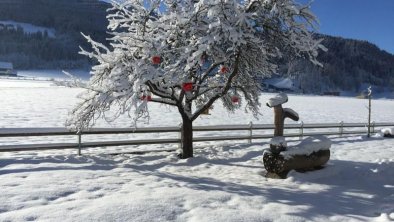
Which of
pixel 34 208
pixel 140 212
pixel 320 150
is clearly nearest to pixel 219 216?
pixel 140 212

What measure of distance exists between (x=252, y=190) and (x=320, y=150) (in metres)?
3.13

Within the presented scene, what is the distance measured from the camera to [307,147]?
10.6 meters

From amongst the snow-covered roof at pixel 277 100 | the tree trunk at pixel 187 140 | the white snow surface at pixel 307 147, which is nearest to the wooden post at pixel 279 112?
the snow-covered roof at pixel 277 100

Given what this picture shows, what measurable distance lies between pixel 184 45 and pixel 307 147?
445 cm

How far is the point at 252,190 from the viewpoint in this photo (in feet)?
28.5

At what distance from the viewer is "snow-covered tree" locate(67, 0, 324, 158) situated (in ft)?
32.0

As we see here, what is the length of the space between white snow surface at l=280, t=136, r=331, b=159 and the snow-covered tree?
7.31 feet

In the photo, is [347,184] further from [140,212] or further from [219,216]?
[140,212]

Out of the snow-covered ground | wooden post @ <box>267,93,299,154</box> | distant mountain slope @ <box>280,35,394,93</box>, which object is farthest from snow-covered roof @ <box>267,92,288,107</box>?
distant mountain slope @ <box>280,35,394,93</box>

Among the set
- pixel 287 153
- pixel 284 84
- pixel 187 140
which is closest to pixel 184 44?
pixel 187 140

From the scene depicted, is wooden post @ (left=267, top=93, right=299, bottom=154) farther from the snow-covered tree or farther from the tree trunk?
the tree trunk

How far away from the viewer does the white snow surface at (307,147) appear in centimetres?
1021

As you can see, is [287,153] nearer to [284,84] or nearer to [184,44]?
[184,44]

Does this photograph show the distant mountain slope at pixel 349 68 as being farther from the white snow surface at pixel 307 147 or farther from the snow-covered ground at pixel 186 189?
the snow-covered ground at pixel 186 189
